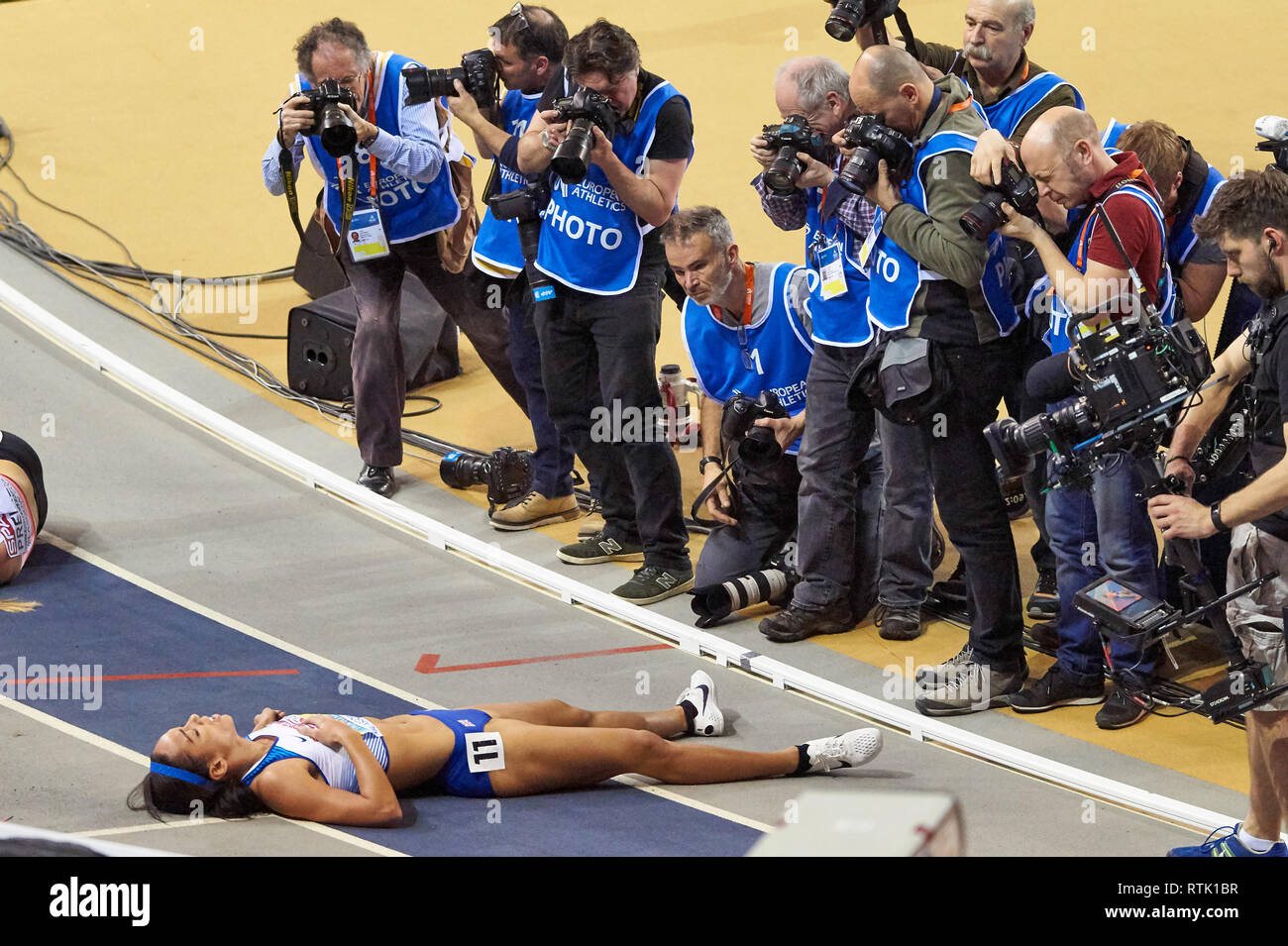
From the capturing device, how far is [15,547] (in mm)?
5770

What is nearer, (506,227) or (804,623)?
(804,623)

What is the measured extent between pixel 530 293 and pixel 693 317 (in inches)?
37.1

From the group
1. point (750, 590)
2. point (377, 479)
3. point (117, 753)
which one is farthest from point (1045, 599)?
point (117, 753)

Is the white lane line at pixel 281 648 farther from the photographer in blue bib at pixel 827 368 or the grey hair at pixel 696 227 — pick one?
the grey hair at pixel 696 227

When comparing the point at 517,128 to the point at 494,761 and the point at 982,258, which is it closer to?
the point at 982,258

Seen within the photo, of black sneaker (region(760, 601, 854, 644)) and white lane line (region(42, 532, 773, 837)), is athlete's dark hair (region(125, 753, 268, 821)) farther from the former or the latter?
black sneaker (region(760, 601, 854, 644))

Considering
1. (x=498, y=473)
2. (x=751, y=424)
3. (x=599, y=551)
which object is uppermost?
(x=751, y=424)

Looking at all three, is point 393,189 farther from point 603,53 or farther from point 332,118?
point 603,53

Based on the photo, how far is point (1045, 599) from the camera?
5.76 metres

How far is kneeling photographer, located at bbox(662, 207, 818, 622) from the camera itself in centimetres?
561

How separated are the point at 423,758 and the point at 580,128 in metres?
2.37

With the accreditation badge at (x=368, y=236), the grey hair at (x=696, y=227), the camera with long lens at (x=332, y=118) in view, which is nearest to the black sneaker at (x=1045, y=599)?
the grey hair at (x=696, y=227)

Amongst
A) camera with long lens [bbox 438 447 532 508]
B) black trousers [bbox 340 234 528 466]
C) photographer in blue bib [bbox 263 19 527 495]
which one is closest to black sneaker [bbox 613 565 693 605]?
camera with long lens [bbox 438 447 532 508]

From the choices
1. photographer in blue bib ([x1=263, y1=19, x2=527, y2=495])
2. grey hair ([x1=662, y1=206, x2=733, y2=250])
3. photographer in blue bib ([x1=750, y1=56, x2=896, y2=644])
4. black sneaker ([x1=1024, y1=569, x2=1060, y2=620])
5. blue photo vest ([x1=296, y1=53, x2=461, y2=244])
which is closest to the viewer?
photographer in blue bib ([x1=750, y1=56, x2=896, y2=644])
